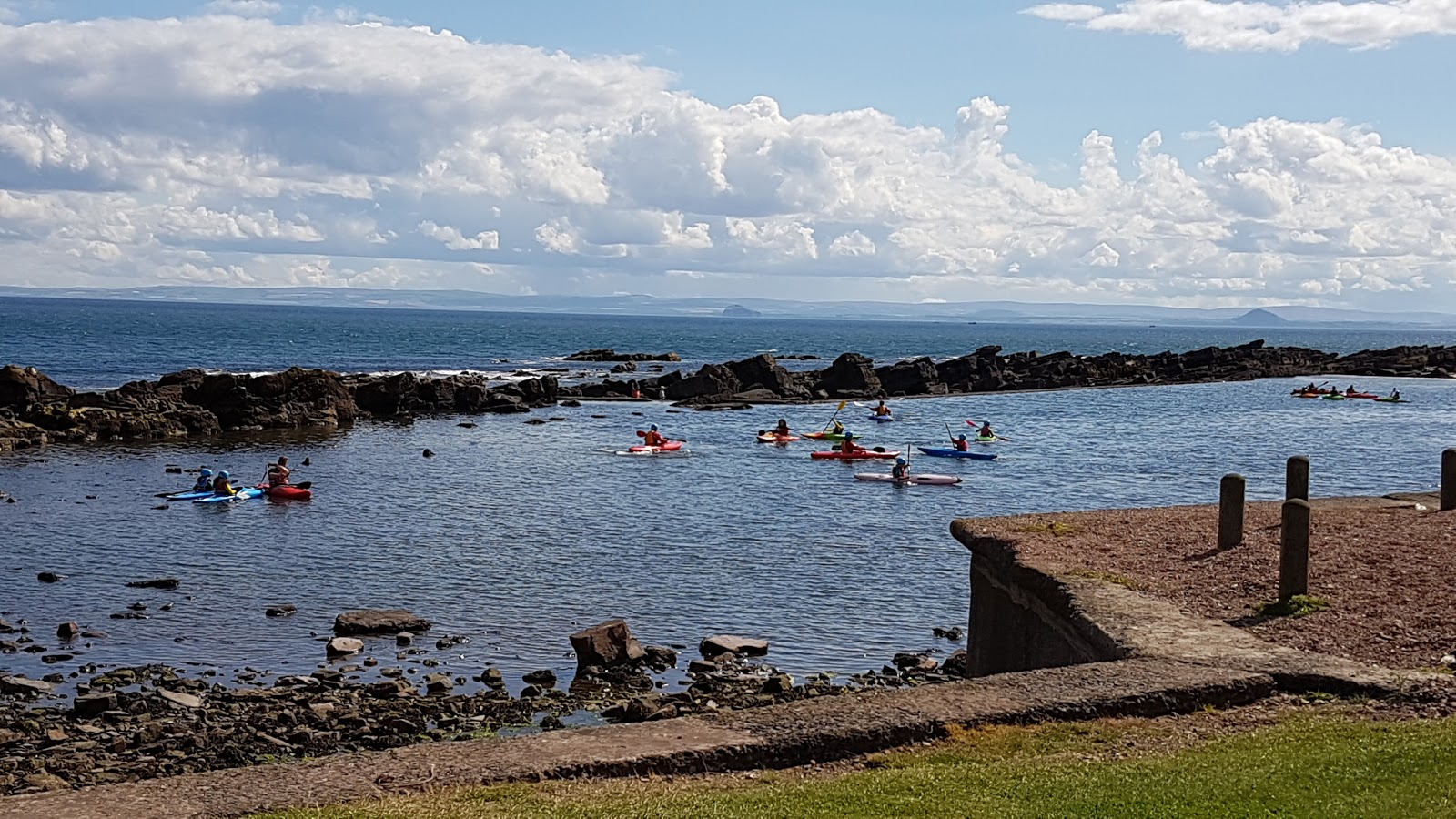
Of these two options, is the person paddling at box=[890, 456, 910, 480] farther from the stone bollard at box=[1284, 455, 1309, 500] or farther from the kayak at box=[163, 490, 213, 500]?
the stone bollard at box=[1284, 455, 1309, 500]

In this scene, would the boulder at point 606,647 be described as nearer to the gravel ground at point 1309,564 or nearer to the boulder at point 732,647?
the boulder at point 732,647

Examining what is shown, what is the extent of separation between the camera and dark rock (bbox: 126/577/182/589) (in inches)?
945

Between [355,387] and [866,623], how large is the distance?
46825 mm

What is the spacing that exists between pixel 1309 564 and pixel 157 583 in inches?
698

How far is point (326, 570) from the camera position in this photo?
2569 cm

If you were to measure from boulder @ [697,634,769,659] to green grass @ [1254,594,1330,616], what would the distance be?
24.3 ft

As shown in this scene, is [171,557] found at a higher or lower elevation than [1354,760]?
lower

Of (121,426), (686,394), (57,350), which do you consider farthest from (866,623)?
(57,350)

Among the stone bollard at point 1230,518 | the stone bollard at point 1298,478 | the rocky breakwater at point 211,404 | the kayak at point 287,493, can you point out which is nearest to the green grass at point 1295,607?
the stone bollard at point 1230,518

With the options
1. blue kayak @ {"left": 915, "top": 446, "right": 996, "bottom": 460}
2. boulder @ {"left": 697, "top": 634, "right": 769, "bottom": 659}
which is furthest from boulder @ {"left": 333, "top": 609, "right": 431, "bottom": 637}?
blue kayak @ {"left": 915, "top": 446, "right": 996, "bottom": 460}

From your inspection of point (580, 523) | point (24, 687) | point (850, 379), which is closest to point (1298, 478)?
point (24, 687)

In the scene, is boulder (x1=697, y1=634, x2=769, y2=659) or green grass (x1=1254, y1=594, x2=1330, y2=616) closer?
green grass (x1=1254, y1=594, x2=1330, y2=616)

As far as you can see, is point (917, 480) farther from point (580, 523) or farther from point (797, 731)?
point (797, 731)

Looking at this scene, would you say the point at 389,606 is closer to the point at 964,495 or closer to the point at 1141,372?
the point at 964,495
